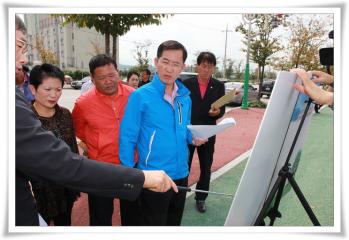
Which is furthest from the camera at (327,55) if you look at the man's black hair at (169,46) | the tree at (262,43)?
the tree at (262,43)

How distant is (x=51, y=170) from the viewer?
992 mm

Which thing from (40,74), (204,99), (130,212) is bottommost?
(130,212)

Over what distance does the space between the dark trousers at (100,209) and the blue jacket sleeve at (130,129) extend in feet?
1.60

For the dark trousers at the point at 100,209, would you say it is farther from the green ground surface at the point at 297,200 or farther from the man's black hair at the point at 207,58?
the man's black hair at the point at 207,58

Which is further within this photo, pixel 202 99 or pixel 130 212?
pixel 202 99

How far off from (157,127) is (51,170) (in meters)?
1.00

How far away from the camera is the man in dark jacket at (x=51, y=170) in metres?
0.97

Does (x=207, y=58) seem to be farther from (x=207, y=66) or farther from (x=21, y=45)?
(x=21, y=45)

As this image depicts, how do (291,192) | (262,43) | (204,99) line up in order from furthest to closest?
(262,43)
(291,192)
(204,99)

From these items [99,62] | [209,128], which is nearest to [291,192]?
[209,128]

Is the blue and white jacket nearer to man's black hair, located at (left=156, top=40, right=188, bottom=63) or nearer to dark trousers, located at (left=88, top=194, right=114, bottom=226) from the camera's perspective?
man's black hair, located at (left=156, top=40, right=188, bottom=63)

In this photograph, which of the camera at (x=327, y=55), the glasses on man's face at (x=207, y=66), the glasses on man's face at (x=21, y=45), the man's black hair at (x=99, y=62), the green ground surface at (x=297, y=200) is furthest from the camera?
the glasses on man's face at (x=207, y=66)
